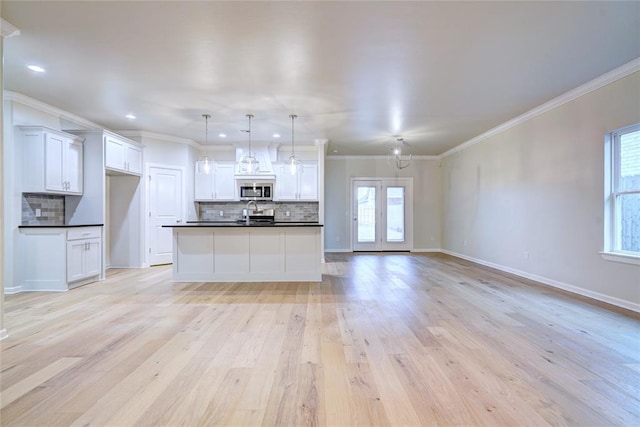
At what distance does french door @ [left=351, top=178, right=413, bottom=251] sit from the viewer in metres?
8.46

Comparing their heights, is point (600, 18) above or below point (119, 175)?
above

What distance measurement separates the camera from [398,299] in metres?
3.85

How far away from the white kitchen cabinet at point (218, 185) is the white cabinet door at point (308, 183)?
156cm

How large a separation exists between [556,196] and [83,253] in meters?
6.97

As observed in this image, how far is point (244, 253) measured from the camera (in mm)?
4844

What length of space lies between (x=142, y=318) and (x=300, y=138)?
15.0 feet

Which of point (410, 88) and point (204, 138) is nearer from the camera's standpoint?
point (410, 88)

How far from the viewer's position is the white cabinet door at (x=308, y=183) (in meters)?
7.23

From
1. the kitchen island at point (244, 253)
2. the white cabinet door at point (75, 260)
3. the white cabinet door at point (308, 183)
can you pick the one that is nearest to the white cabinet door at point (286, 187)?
the white cabinet door at point (308, 183)

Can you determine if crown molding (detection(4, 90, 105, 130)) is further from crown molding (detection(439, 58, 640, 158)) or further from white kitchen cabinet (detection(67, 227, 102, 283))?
crown molding (detection(439, 58, 640, 158))

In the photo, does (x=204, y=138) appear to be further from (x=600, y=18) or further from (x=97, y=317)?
(x=600, y=18)

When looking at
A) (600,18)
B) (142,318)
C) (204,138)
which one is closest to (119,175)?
(204,138)

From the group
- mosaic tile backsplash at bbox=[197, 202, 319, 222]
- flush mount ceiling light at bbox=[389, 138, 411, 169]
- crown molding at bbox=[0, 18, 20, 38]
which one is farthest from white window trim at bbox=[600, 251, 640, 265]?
crown molding at bbox=[0, 18, 20, 38]

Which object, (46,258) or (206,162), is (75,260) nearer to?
(46,258)
